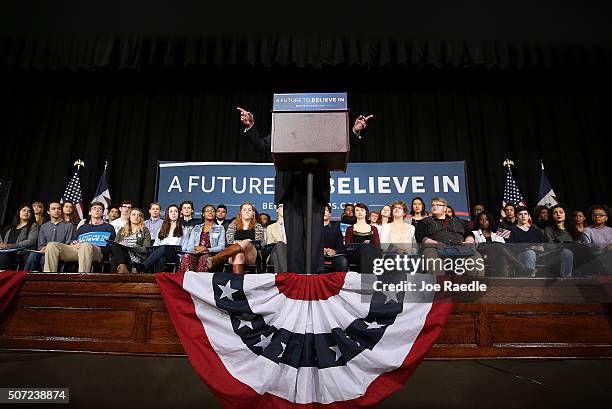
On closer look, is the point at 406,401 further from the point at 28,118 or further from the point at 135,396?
the point at 28,118

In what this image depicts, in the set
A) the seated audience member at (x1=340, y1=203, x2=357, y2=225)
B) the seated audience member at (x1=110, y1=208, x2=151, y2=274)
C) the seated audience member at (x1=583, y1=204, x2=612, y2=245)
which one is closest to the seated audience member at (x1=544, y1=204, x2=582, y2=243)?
the seated audience member at (x1=583, y1=204, x2=612, y2=245)

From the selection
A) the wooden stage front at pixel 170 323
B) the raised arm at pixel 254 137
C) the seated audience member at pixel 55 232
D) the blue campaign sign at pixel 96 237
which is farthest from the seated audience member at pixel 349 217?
the seated audience member at pixel 55 232

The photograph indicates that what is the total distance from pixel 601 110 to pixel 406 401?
20.7 ft

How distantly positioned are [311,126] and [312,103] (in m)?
0.10

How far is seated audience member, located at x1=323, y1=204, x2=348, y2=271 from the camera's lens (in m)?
3.61

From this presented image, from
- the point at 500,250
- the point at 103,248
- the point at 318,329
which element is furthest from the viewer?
the point at 103,248

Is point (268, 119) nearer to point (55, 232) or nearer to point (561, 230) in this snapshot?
point (55, 232)

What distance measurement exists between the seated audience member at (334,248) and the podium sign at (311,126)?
1457 millimetres

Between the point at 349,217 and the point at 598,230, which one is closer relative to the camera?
the point at 598,230

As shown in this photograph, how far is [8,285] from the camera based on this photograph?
102 inches

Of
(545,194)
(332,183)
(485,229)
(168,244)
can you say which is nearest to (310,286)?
(168,244)

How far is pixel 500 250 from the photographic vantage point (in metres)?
3.55

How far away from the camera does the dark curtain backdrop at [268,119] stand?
22.4ft

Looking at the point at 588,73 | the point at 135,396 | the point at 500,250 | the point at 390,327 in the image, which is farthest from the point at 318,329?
the point at 588,73
